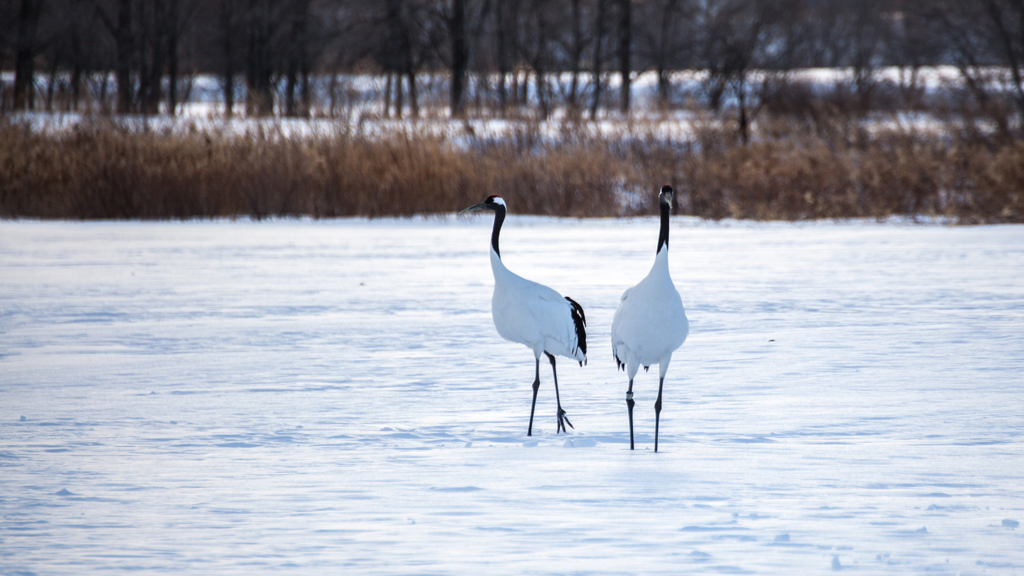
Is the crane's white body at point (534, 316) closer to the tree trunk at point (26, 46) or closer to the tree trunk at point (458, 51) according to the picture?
the tree trunk at point (458, 51)

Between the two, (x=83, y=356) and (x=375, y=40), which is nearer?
(x=83, y=356)

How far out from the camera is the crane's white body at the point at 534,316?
5.36m

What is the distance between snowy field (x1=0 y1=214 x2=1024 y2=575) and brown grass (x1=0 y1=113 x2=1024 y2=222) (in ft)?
20.9

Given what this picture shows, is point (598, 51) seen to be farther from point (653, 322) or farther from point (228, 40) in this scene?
point (653, 322)

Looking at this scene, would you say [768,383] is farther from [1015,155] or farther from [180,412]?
[1015,155]

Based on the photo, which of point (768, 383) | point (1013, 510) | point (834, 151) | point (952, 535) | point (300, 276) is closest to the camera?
point (952, 535)

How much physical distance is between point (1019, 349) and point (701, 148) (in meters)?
12.8

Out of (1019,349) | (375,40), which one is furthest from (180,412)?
(375,40)

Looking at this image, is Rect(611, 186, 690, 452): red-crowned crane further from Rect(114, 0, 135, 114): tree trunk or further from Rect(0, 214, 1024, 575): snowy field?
Rect(114, 0, 135, 114): tree trunk

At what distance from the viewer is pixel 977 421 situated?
17.7ft

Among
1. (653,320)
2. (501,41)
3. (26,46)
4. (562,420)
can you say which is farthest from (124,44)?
(653,320)

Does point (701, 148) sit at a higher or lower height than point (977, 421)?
higher

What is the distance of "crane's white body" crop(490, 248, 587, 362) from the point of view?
5355 millimetres

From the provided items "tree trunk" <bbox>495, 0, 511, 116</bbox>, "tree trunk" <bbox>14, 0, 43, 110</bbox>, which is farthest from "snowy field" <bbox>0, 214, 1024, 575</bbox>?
"tree trunk" <bbox>495, 0, 511, 116</bbox>
